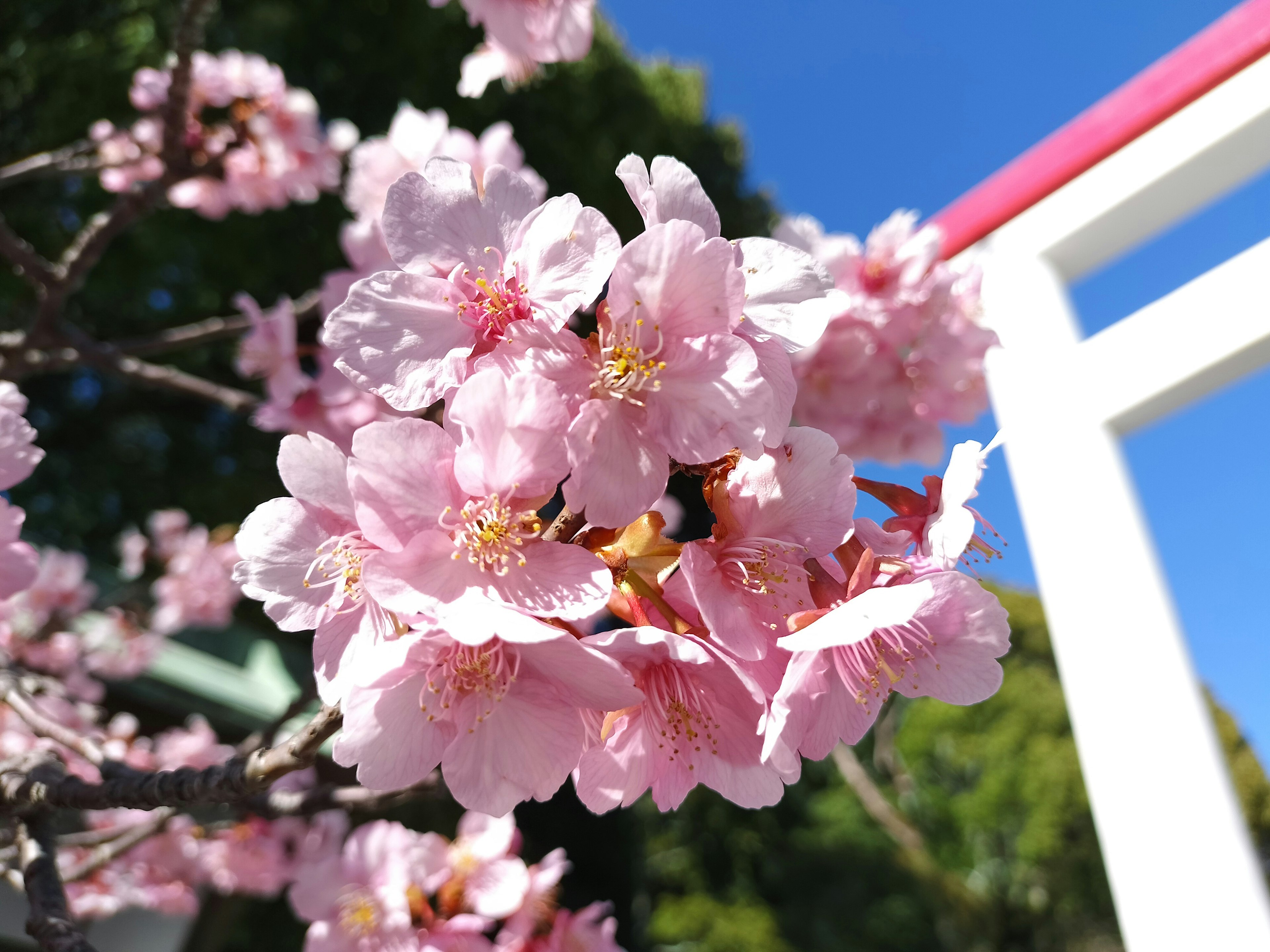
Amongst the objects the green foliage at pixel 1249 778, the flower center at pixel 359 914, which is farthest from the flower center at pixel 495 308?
the green foliage at pixel 1249 778

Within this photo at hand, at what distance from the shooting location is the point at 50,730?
1060 millimetres

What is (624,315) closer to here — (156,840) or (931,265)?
(931,265)

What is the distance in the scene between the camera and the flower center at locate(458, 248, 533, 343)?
1.92 feet

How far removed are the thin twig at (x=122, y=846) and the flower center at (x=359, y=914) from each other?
266 millimetres

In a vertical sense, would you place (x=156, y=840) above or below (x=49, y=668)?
below

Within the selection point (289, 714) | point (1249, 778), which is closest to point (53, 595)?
point (289, 714)

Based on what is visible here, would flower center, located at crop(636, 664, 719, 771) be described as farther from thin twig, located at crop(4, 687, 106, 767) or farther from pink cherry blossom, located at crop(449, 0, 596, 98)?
pink cherry blossom, located at crop(449, 0, 596, 98)

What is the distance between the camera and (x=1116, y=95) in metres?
2.19

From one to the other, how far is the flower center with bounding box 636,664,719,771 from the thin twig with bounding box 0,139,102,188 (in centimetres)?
→ 179

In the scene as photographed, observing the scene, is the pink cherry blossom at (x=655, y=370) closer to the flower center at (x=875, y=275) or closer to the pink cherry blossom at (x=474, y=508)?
the pink cherry blossom at (x=474, y=508)

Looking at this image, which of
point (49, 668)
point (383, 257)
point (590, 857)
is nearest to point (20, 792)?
point (383, 257)

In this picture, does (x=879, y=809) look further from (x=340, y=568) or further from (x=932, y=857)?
(x=340, y=568)

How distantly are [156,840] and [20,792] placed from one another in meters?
1.77

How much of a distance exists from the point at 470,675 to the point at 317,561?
0.15 meters
